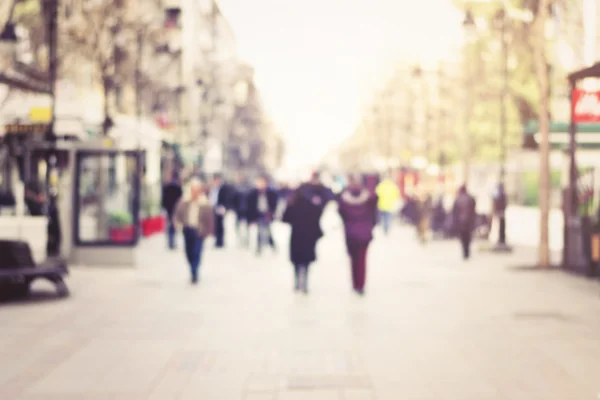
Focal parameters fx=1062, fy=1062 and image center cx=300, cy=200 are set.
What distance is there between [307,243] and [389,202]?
1716 cm

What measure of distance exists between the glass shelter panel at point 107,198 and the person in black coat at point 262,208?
402 centimetres

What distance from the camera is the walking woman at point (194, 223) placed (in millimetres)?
16531

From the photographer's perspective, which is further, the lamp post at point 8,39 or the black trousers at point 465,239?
the black trousers at point 465,239

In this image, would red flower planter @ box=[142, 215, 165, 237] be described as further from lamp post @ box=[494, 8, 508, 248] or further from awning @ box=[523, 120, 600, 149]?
awning @ box=[523, 120, 600, 149]

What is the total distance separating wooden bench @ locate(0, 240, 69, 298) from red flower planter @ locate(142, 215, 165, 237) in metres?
16.8

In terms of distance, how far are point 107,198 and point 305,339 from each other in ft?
34.8

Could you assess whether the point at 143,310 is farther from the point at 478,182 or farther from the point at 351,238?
the point at 478,182

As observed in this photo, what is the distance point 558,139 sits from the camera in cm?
2256

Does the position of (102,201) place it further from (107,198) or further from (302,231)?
(302,231)

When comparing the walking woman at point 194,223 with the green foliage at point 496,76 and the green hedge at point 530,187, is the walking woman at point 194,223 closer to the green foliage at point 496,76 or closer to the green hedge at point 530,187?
the green foliage at point 496,76

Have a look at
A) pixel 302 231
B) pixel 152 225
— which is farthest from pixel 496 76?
pixel 302 231

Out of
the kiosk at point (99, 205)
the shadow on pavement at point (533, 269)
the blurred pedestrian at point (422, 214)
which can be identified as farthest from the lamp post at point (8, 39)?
the blurred pedestrian at point (422, 214)

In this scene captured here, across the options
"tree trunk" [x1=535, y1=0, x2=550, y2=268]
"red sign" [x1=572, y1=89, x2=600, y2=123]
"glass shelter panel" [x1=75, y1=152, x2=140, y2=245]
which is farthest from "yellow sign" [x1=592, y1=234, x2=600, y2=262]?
"glass shelter panel" [x1=75, y1=152, x2=140, y2=245]

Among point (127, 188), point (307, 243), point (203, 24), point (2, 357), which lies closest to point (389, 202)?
point (127, 188)
